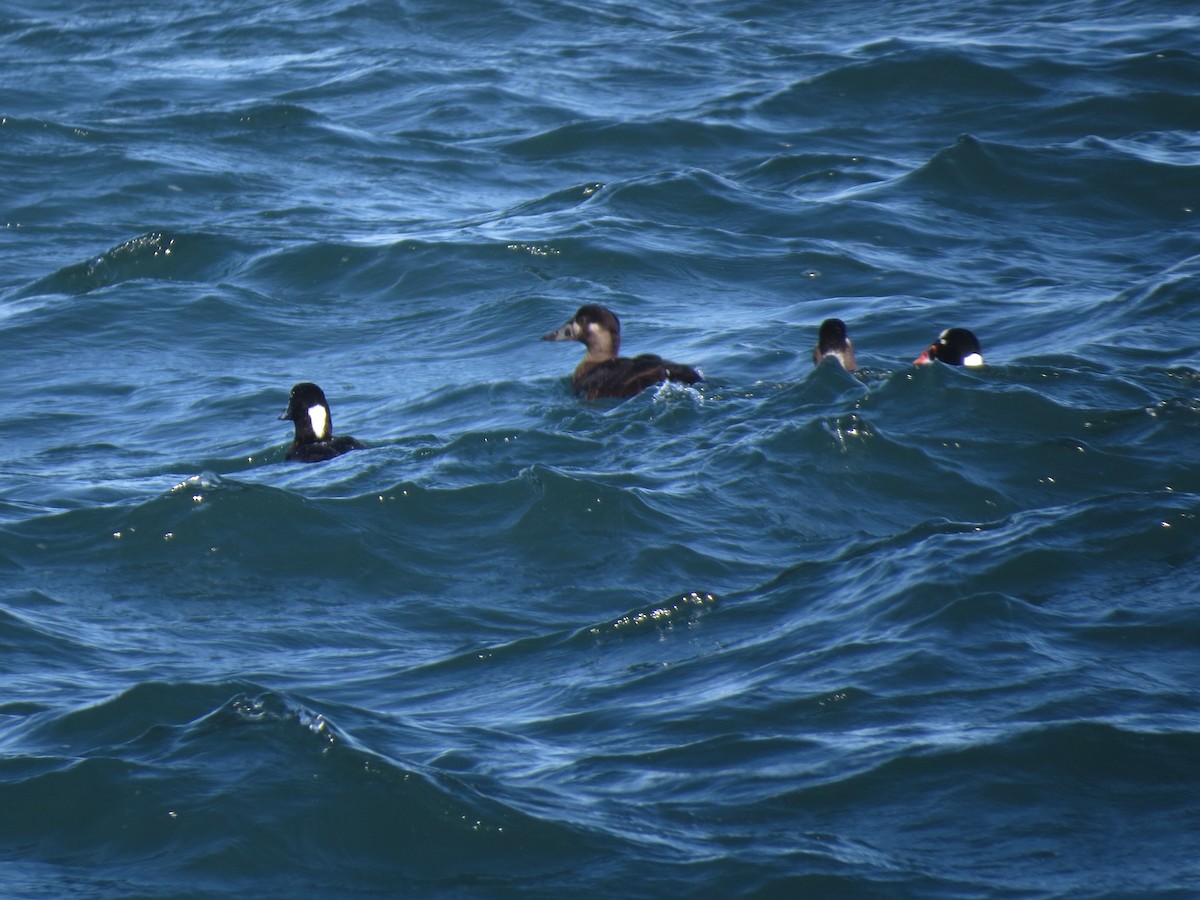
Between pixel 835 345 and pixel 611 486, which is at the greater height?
pixel 835 345

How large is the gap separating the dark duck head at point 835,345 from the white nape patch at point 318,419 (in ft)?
9.34

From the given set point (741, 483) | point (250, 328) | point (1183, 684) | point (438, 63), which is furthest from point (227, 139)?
point (1183, 684)

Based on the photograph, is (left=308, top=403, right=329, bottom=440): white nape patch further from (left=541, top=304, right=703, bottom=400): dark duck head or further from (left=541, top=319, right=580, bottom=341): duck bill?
(left=541, top=319, right=580, bottom=341): duck bill

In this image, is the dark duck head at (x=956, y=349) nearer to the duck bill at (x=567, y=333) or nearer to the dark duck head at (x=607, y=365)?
the dark duck head at (x=607, y=365)

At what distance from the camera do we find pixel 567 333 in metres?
11.7

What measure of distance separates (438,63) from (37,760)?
618 inches

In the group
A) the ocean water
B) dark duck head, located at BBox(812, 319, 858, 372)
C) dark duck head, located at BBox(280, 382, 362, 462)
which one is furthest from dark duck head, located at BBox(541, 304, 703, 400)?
dark duck head, located at BBox(280, 382, 362, 462)

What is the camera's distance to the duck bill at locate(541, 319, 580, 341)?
11.6m

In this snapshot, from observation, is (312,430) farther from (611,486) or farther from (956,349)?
(956,349)

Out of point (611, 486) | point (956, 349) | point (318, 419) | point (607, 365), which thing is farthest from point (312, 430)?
point (956, 349)

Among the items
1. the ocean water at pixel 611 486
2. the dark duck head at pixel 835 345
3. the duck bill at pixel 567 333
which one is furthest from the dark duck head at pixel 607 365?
the dark duck head at pixel 835 345

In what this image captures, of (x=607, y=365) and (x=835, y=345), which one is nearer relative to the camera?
(x=835, y=345)

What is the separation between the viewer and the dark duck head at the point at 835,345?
10.2 metres

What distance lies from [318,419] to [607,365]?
1.87m
